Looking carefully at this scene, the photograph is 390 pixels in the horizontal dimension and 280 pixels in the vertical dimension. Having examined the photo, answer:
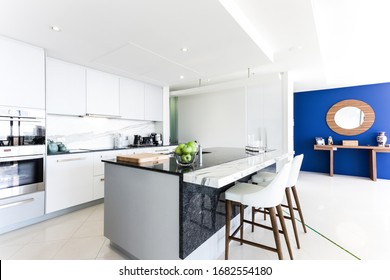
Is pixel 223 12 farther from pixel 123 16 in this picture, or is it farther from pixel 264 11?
pixel 123 16

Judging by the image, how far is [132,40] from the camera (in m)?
2.35

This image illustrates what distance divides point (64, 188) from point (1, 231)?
2.42 ft

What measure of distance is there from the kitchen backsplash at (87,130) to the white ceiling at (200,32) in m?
1.02

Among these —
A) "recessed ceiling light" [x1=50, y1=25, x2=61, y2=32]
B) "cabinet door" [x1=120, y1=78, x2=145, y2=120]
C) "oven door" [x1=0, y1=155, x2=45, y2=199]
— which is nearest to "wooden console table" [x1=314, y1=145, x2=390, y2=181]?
"cabinet door" [x1=120, y1=78, x2=145, y2=120]

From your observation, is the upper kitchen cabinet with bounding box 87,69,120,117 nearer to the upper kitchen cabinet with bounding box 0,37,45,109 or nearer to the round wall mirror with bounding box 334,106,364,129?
the upper kitchen cabinet with bounding box 0,37,45,109

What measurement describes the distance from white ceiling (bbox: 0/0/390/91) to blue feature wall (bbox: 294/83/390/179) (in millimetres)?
1596

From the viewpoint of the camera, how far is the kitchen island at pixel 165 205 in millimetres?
1359

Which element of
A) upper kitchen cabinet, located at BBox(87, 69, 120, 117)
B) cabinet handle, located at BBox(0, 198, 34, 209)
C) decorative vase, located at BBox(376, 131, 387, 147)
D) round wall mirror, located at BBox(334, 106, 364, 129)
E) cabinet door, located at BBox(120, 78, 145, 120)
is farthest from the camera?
round wall mirror, located at BBox(334, 106, 364, 129)

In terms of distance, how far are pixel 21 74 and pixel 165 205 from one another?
7.99 feet

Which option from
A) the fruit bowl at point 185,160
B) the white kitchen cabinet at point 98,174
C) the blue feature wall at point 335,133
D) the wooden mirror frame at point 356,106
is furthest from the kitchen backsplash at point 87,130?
the wooden mirror frame at point 356,106

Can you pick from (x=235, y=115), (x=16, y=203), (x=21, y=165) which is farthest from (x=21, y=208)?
(x=235, y=115)

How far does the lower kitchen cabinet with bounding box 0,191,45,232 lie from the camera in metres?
2.21

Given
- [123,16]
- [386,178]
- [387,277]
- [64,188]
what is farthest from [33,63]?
[386,178]

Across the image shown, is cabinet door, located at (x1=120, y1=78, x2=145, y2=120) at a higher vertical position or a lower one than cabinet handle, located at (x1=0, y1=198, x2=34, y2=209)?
higher
